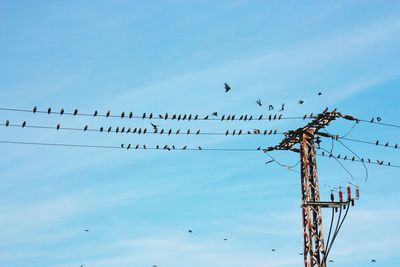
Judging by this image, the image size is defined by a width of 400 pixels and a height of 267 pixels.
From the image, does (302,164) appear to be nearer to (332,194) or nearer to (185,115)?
(332,194)

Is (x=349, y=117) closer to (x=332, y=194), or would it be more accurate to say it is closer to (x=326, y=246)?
(x=332, y=194)

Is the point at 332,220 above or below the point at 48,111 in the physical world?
below

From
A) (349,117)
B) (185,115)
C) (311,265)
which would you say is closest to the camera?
(311,265)

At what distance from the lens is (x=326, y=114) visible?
3206cm

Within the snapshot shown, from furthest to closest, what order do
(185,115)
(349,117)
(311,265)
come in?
(185,115) < (349,117) < (311,265)

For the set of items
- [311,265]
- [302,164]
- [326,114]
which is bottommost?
[311,265]

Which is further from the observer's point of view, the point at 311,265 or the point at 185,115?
the point at 185,115

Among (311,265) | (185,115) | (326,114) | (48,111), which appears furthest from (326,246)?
(48,111)

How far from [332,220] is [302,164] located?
2.81 meters

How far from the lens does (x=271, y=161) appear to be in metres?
35.0

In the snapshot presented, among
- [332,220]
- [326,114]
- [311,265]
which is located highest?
[326,114]

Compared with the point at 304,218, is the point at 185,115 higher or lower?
higher

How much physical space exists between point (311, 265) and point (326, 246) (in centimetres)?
105

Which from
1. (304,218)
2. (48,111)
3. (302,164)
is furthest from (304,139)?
(48,111)
